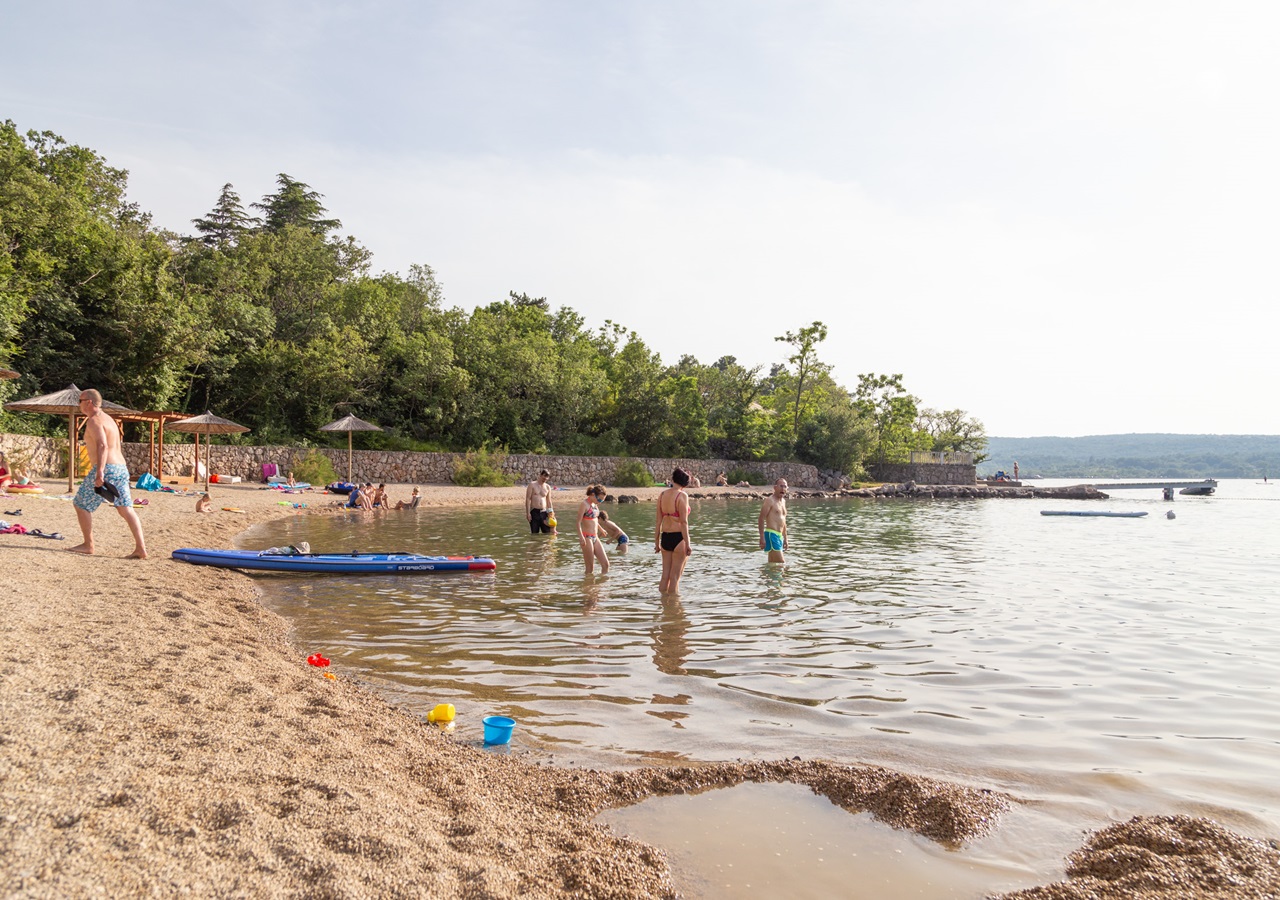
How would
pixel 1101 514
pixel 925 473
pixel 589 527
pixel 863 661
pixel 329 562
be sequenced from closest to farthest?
pixel 863 661, pixel 329 562, pixel 589 527, pixel 1101 514, pixel 925 473

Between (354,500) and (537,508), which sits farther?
(354,500)

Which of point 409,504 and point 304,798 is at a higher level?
point 409,504

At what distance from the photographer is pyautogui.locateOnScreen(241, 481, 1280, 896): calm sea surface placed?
190 inches

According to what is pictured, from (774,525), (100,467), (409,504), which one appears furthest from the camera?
(409,504)

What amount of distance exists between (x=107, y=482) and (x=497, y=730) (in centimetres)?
654

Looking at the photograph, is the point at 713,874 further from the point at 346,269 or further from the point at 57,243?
the point at 346,269

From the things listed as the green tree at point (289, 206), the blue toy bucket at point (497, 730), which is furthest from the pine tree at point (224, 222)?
the blue toy bucket at point (497, 730)

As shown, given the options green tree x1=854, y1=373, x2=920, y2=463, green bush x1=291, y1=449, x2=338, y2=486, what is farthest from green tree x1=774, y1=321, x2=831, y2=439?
green bush x1=291, y1=449, x2=338, y2=486

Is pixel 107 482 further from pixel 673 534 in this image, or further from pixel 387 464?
pixel 387 464

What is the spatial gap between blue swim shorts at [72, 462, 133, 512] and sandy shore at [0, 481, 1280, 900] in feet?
9.87

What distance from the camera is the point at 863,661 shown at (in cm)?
747

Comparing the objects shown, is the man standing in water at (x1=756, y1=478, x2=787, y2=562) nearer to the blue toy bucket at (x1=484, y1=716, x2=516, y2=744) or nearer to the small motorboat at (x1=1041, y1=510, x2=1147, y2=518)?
the blue toy bucket at (x1=484, y1=716, x2=516, y2=744)

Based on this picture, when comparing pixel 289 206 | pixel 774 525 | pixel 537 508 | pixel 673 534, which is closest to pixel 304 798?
pixel 673 534

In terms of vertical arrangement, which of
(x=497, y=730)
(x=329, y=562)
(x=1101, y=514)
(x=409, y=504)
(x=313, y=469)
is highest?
(x=313, y=469)
